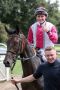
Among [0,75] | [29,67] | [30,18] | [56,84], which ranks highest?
[56,84]

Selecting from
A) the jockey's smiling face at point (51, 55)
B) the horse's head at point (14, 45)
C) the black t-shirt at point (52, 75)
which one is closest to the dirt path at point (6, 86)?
the horse's head at point (14, 45)

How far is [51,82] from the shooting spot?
5.09 meters

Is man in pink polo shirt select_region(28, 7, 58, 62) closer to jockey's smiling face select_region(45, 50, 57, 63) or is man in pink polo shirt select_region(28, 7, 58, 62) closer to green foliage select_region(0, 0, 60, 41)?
jockey's smiling face select_region(45, 50, 57, 63)

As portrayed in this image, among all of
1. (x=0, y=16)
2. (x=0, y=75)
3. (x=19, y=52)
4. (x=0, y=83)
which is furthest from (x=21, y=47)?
(x=0, y=16)

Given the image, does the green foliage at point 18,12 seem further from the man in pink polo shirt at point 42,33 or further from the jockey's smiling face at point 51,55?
the jockey's smiling face at point 51,55

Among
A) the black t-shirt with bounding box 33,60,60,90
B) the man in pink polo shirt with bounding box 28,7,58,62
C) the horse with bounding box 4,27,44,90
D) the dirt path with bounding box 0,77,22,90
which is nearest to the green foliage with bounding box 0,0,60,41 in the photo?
the dirt path with bounding box 0,77,22,90

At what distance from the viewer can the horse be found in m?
7.27

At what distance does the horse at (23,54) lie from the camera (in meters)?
7.27

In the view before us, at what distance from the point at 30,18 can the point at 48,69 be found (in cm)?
5299

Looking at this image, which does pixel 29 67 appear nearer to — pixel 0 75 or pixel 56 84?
pixel 56 84

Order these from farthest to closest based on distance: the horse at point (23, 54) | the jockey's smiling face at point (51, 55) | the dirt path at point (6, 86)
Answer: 1. the dirt path at point (6, 86)
2. the horse at point (23, 54)
3. the jockey's smiling face at point (51, 55)

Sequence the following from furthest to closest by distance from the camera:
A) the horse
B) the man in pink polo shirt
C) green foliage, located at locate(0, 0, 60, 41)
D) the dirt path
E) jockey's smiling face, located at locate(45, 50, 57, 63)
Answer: green foliage, located at locate(0, 0, 60, 41), the dirt path, the man in pink polo shirt, the horse, jockey's smiling face, located at locate(45, 50, 57, 63)

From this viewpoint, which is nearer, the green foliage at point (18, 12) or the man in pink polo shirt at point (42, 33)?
the man in pink polo shirt at point (42, 33)

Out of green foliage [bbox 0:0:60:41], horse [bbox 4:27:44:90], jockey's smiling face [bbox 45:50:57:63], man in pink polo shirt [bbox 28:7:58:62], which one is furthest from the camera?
green foliage [bbox 0:0:60:41]
